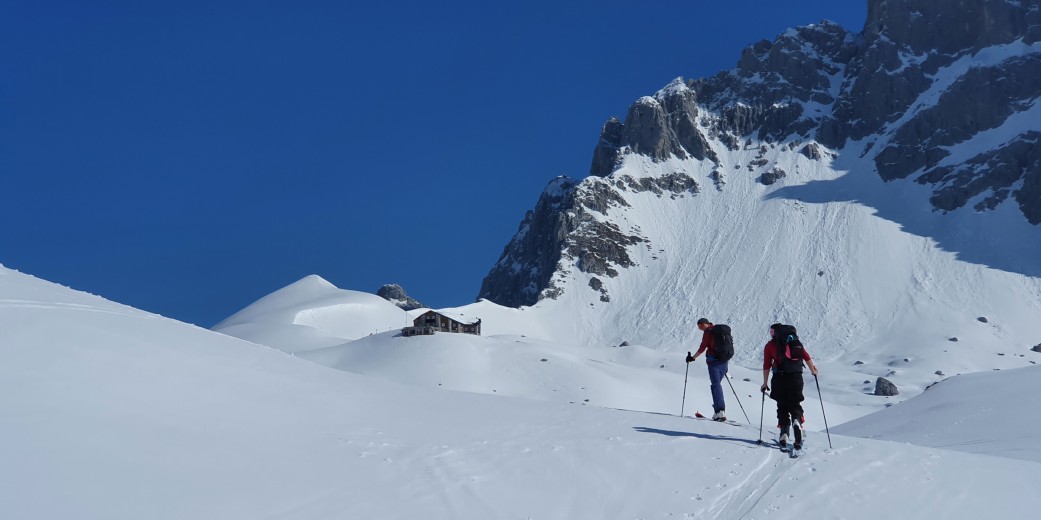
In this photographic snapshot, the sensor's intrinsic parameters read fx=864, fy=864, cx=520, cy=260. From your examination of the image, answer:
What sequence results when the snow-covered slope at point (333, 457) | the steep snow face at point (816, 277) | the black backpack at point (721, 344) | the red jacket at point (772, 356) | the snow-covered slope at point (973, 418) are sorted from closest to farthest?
the snow-covered slope at point (333, 457)
the red jacket at point (772, 356)
the black backpack at point (721, 344)
the snow-covered slope at point (973, 418)
the steep snow face at point (816, 277)

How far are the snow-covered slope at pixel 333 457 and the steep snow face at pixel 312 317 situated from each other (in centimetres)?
6695

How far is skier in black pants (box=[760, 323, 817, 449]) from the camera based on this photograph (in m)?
12.6

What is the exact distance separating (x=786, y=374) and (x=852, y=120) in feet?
523

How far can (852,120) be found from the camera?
159 meters

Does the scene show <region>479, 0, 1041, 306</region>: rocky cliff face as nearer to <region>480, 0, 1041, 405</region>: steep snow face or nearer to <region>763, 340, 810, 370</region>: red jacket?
<region>480, 0, 1041, 405</region>: steep snow face

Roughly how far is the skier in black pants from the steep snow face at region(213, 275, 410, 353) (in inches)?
2694

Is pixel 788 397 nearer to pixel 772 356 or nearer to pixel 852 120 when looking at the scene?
pixel 772 356

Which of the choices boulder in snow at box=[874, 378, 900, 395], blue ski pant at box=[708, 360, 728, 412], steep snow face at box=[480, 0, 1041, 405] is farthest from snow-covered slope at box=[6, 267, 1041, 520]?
steep snow face at box=[480, 0, 1041, 405]

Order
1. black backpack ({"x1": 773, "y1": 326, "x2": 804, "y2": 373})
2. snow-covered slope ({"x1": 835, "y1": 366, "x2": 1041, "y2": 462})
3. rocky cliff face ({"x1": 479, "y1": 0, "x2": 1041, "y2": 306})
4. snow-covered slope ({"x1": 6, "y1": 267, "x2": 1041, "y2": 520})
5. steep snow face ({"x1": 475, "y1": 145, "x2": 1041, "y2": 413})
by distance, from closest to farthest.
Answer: snow-covered slope ({"x1": 6, "y1": 267, "x2": 1041, "y2": 520}) < black backpack ({"x1": 773, "y1": 326, "x2": 804, "y2": 373}) < snow-covered slope ({"x1": 835, "y1": 366, "x2": 1041, "y2": 462}) < steep snow face ({"x1": 475, "y1": 145, "x2": 1041, "y2": 413}) < rocky cliff face ({"x1": 479, "y1": 0, "x2": 1041, "y2": 306})

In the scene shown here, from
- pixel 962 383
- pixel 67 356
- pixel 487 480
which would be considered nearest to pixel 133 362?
pixel 67 356

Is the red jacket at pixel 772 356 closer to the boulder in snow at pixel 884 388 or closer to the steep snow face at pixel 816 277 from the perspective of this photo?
the boulder in snow at pixel 884 388

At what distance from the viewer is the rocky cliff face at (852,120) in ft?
440

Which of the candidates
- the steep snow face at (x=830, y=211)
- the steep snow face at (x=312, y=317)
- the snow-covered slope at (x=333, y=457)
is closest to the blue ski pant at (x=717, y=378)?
the snow-covered slope at (x=333, y=457)

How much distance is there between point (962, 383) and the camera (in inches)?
990
